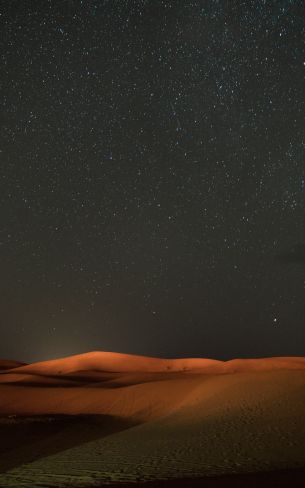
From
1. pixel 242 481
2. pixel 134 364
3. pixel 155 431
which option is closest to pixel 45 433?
pixel 155 431

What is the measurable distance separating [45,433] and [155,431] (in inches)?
128

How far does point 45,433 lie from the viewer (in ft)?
41.5

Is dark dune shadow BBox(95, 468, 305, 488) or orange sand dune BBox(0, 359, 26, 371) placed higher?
orange sand dune BBox(0, 359, 26, 371)

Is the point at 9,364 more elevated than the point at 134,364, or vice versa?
the point at 9,364

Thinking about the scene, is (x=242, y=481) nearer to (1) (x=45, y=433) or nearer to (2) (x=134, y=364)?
Result: (1) (x=45, y=433)

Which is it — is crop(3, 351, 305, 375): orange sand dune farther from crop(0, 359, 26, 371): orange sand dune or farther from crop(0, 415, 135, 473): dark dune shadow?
crop(0, 415, 135, 473): dark dune shadow

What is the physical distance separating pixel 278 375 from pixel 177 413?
587 cm

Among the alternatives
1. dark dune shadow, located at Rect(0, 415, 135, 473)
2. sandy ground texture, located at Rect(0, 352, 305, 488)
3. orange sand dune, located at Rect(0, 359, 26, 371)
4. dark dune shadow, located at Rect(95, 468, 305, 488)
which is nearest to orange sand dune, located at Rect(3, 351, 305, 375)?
orange sand dune, located at Rect(0, 359, 26, 371)

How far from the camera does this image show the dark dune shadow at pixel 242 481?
5844mm

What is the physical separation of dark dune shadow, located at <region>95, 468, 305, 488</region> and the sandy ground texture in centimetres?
14

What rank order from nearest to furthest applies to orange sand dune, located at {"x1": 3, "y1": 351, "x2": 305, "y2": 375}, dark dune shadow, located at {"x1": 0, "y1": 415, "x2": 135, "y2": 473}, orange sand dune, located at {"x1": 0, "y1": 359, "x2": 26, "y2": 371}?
dark dune shadow, located at {"x1": 0, "y1": 415, "x2": 135, "y2": 473}
orange sand dune, located at {"x1": 3, "y1": 351, "x2": 305, "y2": 375}
orange sand dune, located at {"x1": 0, "y1": 359, "x2": 26, "y2": 371}

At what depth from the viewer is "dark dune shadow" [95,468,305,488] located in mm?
5844

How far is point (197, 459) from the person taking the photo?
798 centimetres

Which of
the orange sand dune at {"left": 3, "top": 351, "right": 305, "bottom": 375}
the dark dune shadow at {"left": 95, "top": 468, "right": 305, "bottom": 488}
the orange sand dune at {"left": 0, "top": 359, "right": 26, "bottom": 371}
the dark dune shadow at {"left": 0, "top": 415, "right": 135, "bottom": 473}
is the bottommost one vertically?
the dark dune shadow at {"left": 95, "top": 468, "right": 305, "bottom": 488}
